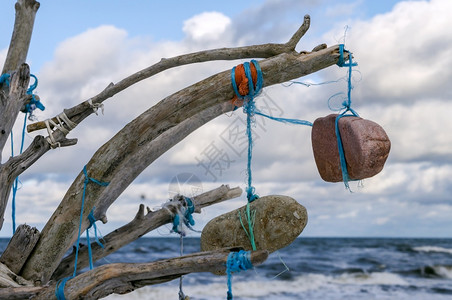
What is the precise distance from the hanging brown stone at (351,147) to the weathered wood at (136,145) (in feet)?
1.17

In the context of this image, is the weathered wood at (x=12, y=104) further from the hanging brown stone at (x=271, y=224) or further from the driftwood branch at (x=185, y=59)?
the hanging brown stone at (x=271, y=224)

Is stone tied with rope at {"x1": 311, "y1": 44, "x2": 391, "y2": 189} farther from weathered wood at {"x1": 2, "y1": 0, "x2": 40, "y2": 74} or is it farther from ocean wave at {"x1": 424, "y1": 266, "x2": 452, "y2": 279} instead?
ocean wave at {"x1": 424, "y1": 266, "x2": 452, "y2": 279}

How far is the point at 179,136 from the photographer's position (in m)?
3.68

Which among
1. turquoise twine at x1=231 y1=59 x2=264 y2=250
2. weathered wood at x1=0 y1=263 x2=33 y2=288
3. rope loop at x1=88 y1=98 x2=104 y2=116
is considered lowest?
weathered wood at x1=0 y1=263 x2=33 y2=288

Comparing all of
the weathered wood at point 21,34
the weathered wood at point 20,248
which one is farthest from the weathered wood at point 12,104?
the weathered wood at point 20,248

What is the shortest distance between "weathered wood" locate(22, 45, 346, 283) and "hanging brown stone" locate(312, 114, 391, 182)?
1.17 ft

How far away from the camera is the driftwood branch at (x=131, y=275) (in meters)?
2.54

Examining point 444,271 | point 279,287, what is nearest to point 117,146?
point 279,287

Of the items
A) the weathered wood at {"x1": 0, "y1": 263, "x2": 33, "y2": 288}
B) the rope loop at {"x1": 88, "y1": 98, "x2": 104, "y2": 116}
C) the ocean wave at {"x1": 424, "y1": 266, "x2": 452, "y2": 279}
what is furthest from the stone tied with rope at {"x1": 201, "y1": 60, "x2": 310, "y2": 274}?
the ocean wave at {"x1": 424, "y1": 266, "x2": 452, "y2": 279}

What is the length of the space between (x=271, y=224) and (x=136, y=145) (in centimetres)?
94

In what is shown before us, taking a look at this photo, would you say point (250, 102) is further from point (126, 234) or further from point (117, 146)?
point (126, 234)

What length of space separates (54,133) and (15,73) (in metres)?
0.56

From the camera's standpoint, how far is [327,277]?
1396 cm

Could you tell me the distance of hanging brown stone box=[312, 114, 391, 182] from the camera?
293 centimetres
